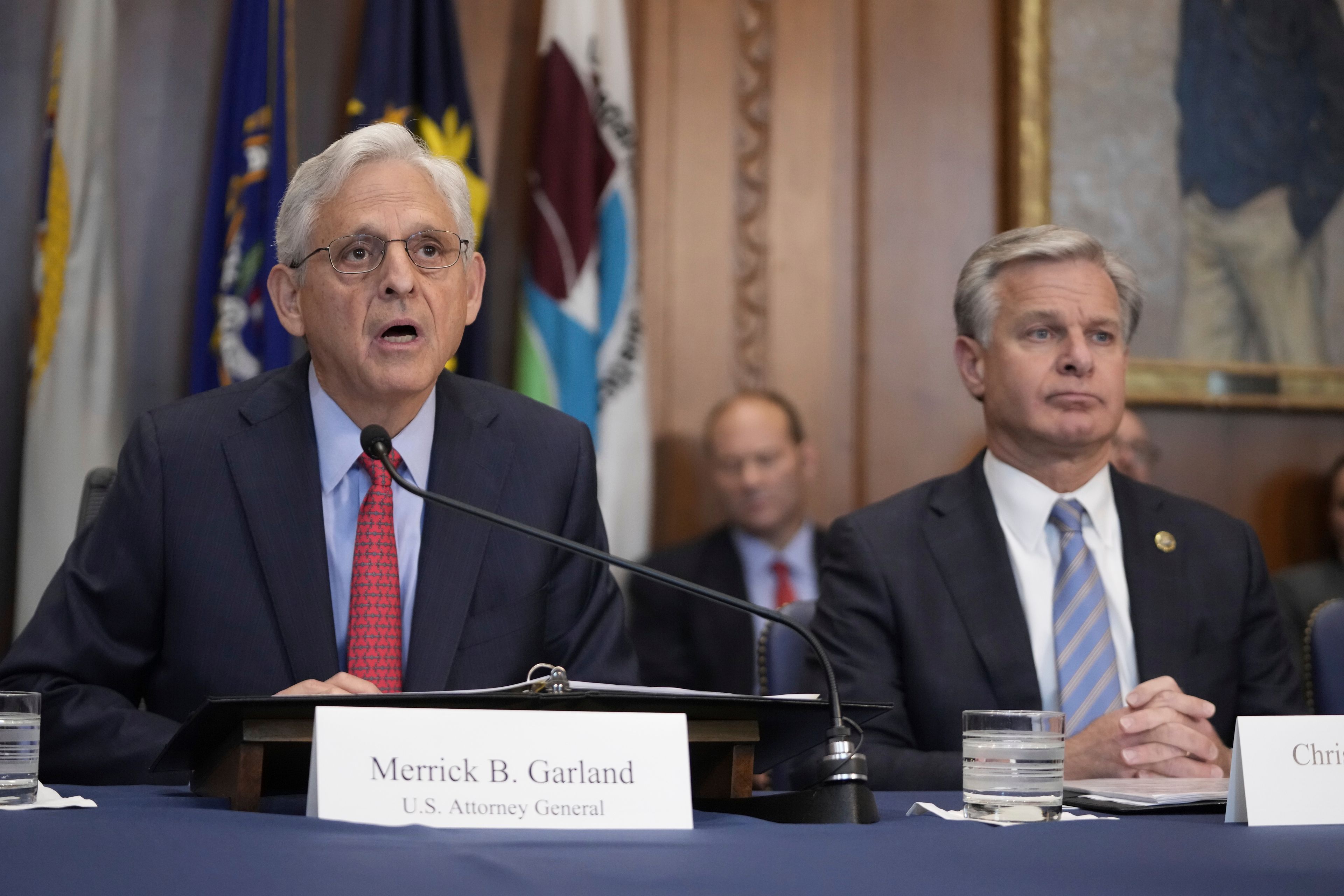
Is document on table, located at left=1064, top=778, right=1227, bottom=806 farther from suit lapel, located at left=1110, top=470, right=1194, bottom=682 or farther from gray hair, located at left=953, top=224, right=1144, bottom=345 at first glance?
gray hair, located at left=953, top=224, right=1144, bottom=345

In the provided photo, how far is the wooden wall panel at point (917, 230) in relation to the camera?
4.70 meters

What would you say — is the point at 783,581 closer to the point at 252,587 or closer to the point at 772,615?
the point at 252,587

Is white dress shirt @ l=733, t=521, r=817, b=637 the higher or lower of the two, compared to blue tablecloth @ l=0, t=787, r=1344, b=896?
higher

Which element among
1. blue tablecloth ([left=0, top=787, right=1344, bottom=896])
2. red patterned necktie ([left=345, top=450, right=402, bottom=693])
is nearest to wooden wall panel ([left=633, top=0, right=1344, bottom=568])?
red patterned necktie ([left=345, top=450, right=402, bottom=693])

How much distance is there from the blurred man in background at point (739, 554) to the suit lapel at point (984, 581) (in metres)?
1.65

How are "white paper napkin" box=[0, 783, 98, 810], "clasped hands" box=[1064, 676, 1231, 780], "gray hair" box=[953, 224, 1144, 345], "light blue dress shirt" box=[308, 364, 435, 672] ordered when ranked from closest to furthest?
"white paper napkin" box=[0, 783, 98, 810]
"clasped hands" box=[1064, 676, 1231, 780]
"light blue dress shirt" box=[308, 364, 435, 672]
"gray hair" box=[953, 224, 1144, 345]

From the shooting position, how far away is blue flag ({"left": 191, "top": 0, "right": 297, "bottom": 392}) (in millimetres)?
3863

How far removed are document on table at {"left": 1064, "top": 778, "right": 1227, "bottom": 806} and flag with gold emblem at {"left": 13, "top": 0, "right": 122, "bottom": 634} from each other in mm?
2916

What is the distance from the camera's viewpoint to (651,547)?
4527 millimetres

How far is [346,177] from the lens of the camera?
7.06 ft

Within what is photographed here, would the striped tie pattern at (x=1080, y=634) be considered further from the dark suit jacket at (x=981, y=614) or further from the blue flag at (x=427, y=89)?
the blue flag at (x=427, y=89)

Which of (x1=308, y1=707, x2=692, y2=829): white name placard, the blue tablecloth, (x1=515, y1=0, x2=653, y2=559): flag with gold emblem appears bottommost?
the blue tablecloth

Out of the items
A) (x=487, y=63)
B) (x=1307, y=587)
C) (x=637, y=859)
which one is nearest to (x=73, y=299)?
(x=487, y=63)

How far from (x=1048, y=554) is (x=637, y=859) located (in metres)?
1.53
